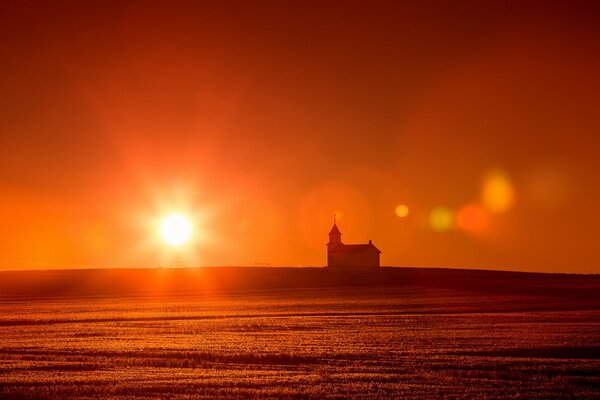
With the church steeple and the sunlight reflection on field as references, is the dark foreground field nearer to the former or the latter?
the sunlight reflection on field

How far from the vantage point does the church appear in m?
143

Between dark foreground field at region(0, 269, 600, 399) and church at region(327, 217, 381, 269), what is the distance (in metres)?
61.1

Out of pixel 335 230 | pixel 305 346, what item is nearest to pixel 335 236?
pixel 335 230

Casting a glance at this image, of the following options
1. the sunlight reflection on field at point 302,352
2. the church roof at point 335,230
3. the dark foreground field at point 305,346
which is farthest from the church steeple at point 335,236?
the sunlight reflection on field at point 302,352

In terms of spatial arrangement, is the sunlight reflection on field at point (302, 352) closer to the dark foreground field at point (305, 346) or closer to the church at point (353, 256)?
the dark foreground field at point (305, 346)

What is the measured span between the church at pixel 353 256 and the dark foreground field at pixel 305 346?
6112 centimetres

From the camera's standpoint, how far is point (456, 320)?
49.5 metres

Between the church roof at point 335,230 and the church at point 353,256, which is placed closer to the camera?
the church at point 353,256

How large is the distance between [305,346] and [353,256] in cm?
10891

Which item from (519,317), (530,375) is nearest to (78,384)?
(530,375)

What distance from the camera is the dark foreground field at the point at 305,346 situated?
81.0ft

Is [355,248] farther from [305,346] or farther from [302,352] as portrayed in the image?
[302,352]

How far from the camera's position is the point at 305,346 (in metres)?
35.3

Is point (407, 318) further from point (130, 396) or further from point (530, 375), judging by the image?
point (130, 396)
